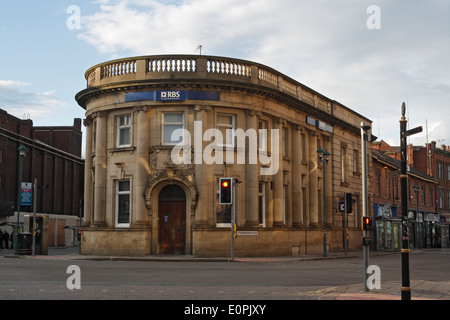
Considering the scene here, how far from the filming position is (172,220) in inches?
1225

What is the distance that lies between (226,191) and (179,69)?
317 inches

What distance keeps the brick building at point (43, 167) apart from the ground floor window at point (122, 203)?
70.3 ft

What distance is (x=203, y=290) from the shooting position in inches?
571

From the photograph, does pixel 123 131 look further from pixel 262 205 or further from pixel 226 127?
pixel 262 205

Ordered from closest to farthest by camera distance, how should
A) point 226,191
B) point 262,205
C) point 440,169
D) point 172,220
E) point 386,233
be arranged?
point 226,191
point 172,220
point 262,205
point 386,233
point 440,169

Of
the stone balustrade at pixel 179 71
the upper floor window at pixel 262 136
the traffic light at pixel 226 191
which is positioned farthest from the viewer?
the upper floor window at pixel 262 136

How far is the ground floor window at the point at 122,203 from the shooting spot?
104ft

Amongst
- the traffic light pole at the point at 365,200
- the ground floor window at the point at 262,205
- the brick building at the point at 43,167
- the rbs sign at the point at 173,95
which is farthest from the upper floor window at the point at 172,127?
the brick building at the point at 43,167

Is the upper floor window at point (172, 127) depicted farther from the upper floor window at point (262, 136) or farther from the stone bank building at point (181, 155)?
the upper floor window at point (262, 136)

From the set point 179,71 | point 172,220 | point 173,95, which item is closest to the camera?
point 173,95

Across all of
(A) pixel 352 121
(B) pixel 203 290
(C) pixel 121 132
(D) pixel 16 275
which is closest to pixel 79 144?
(A) pixel 352 121

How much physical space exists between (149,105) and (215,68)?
4.22 m

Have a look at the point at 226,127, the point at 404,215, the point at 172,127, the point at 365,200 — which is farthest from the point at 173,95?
the point at 404,215
